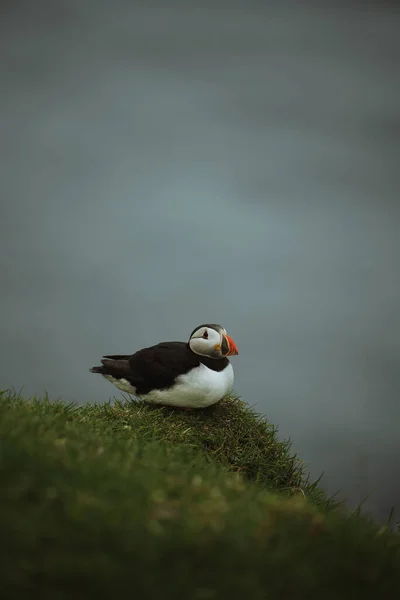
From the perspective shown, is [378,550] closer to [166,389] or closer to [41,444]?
[41,444]

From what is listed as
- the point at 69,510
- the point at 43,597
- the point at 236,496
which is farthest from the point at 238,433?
the point at 43,597

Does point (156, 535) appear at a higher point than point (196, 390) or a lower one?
lower

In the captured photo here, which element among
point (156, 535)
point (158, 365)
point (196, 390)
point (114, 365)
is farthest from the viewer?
point (114, 365)

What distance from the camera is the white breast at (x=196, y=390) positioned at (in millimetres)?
3611

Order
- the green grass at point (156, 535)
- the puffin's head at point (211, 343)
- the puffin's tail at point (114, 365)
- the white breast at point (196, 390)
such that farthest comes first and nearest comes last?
the puffin's tail at point (114, 365)
the puffin's head at point (211, 343)
the white breast at point (196, 390)
the green grass at point (156, 535)

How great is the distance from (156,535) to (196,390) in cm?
199

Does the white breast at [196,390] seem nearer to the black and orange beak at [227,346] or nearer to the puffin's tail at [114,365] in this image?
the black and orange beak at [227,346]

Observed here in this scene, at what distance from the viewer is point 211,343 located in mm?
3752

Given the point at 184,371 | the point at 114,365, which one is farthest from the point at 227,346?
the point at 114,365

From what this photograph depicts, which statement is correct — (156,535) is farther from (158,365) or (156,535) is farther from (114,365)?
(114,365)

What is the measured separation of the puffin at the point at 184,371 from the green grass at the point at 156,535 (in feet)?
3.83

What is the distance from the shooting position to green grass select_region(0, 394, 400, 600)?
A: 4.90ft

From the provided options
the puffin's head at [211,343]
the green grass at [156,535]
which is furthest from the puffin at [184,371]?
the green grass at [156,535]

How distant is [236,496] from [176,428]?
149cm
